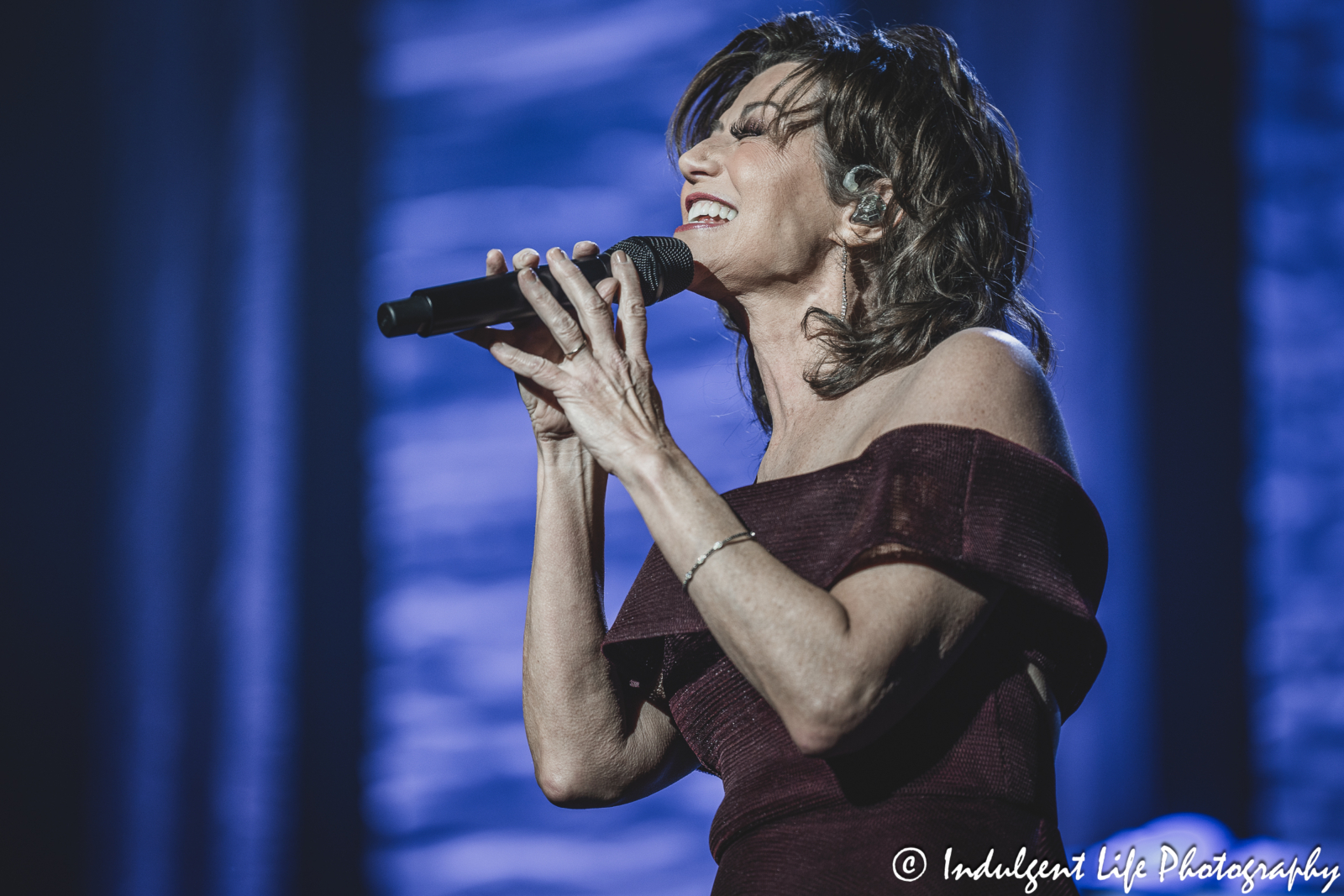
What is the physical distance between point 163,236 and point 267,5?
0.61m

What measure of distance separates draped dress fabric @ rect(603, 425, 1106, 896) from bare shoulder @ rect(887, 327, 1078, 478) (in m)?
0.03

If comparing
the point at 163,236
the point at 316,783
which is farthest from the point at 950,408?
the point at 163,236

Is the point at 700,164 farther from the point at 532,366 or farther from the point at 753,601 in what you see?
the point at 753,601

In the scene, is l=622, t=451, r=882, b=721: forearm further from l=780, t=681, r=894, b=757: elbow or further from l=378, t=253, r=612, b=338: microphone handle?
l=378, t=253, r=612, b=338: microphone handle

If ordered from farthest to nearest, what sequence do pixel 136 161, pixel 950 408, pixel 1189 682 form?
pixel 136 161 < pixel 1189 682 < pixel 950 408

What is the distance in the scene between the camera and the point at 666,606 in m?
1.09

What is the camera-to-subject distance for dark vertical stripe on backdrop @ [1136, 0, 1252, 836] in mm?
2174

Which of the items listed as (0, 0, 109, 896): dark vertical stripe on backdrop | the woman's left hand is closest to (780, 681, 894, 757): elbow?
the woman's left hand

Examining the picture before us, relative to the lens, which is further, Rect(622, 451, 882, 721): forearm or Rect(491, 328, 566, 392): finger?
Rect(491, 328, 566, 392): finger

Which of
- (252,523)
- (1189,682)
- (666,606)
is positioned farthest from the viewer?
(252,523)

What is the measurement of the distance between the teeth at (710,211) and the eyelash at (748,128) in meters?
0.11

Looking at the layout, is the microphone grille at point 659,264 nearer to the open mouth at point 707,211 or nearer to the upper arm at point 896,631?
the open mouth at point 707,211

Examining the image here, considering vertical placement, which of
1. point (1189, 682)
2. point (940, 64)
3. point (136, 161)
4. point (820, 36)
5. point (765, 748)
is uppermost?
point (136, 161)

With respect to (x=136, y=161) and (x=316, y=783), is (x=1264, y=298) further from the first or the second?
(x=136, y=161)
